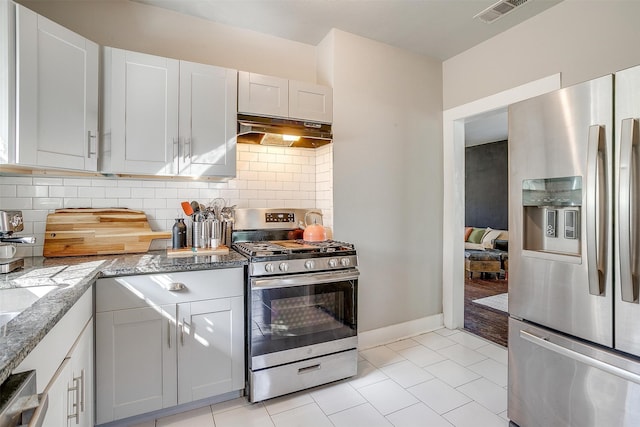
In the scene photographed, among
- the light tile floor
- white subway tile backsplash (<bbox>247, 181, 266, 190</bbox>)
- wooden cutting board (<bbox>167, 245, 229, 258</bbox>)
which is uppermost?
white subway tile backsplash (<bbox>247, 181, 266, 190</bbox>)

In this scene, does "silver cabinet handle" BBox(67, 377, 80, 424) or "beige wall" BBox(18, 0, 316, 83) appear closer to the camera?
"silver cabinet handle" BBox(67, 377, 80, 424)

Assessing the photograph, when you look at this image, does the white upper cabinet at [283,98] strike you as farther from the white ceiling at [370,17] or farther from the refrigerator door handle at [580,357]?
the refrigerator door handle at [580,357]

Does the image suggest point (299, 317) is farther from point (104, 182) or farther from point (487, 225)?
point (487, 225)

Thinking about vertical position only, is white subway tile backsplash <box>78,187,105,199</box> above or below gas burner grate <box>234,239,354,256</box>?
above

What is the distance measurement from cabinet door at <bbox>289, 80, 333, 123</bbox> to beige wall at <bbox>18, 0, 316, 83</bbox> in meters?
0.40

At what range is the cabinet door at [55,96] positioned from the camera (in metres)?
1.65

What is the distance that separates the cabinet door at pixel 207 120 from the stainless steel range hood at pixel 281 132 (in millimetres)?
108

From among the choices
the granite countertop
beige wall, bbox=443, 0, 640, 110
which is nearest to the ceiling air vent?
beige wall, bbox=443, 0, 640, 110

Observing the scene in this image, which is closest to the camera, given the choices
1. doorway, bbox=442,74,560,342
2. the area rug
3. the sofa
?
doorway, bbox=442,74,560,342

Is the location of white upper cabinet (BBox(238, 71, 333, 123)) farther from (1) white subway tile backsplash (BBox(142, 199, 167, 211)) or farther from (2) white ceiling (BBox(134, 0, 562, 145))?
(1) white subway tile backsplash (BBox(142, 199, 167, 211))

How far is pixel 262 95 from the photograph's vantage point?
2.45 meters

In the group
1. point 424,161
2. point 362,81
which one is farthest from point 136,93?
point 424,161

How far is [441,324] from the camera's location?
336cm

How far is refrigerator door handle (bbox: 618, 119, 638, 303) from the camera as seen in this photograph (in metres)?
1.32
